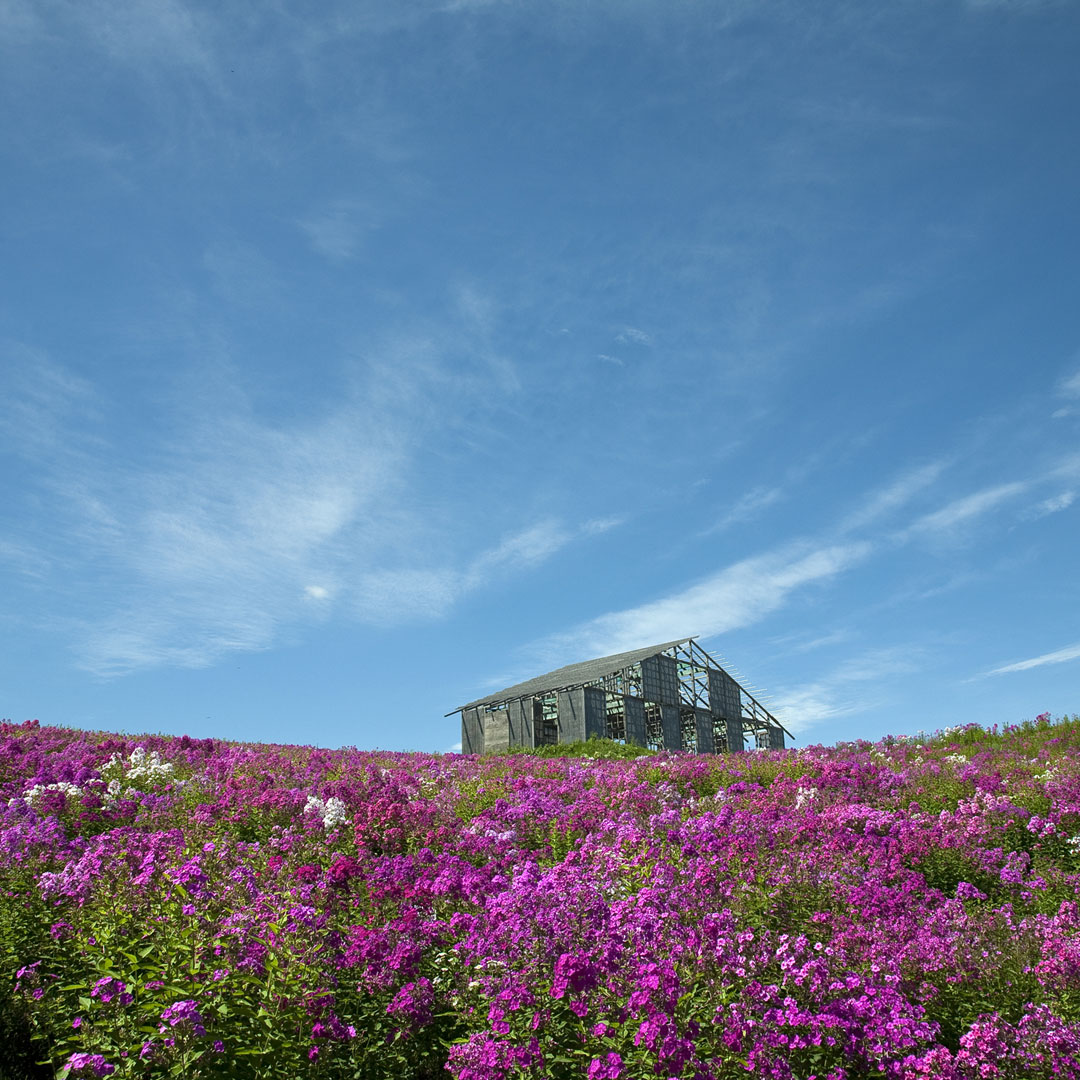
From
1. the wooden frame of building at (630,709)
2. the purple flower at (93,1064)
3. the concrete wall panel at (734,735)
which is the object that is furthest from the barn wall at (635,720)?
the purple flower at (93,1064)

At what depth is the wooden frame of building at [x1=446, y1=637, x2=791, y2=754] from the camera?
37.2m

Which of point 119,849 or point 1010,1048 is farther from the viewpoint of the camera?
point 119,849

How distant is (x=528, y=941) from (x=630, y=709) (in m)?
33.3

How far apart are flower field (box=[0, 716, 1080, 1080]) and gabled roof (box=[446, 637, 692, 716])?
89.5 feet

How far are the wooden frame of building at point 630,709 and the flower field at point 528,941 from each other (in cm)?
2608

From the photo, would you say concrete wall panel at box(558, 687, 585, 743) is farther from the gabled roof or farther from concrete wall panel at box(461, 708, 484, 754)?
concrete wall panel at box(461, 708, 484, 754)

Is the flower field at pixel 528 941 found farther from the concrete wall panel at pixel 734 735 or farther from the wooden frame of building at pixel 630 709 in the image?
the concrete wall panel at pixel 734 735

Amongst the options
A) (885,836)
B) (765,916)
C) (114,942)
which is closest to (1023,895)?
(885,836)

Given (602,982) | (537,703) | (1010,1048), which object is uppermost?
(537,703)

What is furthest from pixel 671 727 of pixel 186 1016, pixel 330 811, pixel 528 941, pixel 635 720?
pixel 186 1016

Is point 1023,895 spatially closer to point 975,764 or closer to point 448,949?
point 448,949

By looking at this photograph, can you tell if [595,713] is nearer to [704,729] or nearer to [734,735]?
[704,729]

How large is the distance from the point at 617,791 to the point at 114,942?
7.34m

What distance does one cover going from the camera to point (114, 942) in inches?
249
